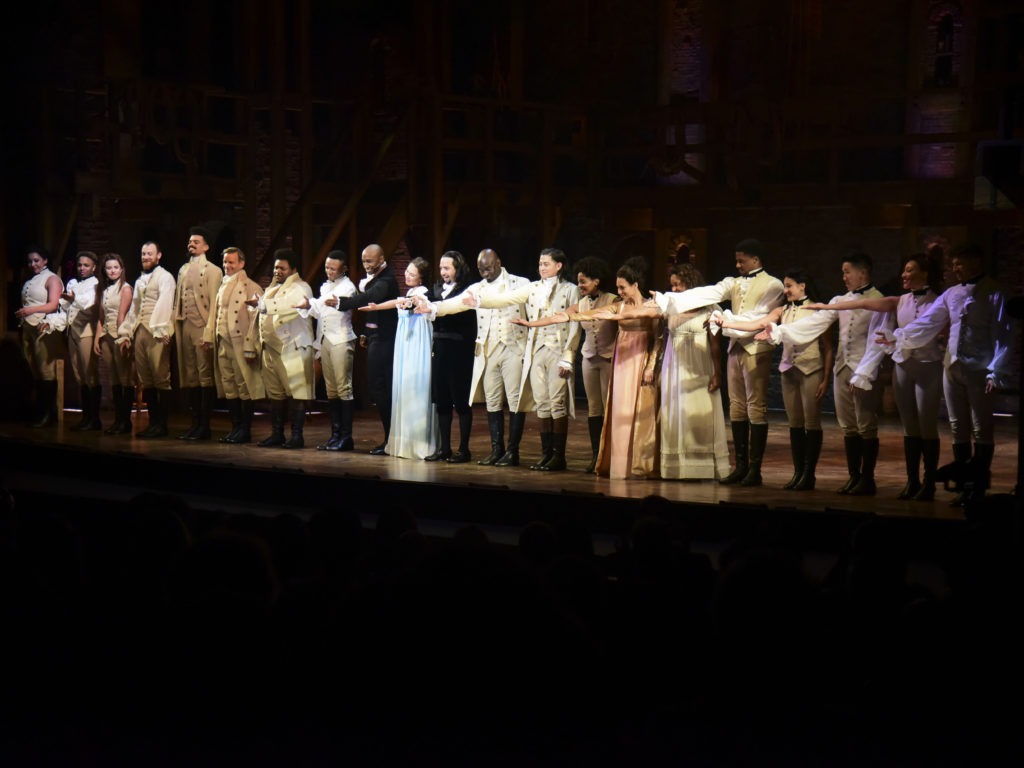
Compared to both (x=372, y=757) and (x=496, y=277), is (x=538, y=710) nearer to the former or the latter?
(x=372, y=757)

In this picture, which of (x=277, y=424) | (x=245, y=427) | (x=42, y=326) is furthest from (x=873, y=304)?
(x=42, y=326)

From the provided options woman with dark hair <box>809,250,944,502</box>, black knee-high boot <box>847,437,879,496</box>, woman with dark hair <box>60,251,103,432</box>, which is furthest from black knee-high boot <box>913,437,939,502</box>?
woman with dark hair <box>60,251,103,432</box>

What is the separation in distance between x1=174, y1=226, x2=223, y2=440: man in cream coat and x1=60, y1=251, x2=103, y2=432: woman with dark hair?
790 millimetres

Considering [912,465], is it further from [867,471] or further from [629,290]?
[629,290]

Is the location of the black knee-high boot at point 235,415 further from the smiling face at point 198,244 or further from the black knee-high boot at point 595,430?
the black knee-high boot at point 595,430

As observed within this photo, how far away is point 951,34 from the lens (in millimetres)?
12781

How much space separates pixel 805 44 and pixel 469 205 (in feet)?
12.4

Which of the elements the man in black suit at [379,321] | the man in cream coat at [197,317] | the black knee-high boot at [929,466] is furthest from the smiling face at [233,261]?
the black knee-high boot at [929,466]

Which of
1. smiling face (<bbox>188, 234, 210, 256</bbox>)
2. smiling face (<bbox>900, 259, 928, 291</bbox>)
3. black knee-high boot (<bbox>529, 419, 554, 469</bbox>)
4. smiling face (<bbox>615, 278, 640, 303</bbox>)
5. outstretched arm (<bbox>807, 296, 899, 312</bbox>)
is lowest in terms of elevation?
black knee-high boot (<bbox>529, 419, 554, 469</bbox>)

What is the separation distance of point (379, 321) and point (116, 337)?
2168 millimetres

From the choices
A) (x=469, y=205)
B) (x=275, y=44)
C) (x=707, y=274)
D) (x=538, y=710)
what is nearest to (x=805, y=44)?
(x=707, y=274)

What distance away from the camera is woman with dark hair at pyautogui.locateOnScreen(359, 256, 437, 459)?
29.2 ft

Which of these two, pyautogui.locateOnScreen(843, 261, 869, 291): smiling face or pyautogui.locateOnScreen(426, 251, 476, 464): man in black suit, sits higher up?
pyautogui.locateOnScreen(843, 261, 869, 291): smiling face

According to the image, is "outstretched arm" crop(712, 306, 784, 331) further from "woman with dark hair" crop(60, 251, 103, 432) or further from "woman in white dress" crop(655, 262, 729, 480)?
"woman with dark hair" crop(60, 251, 103, 432)
